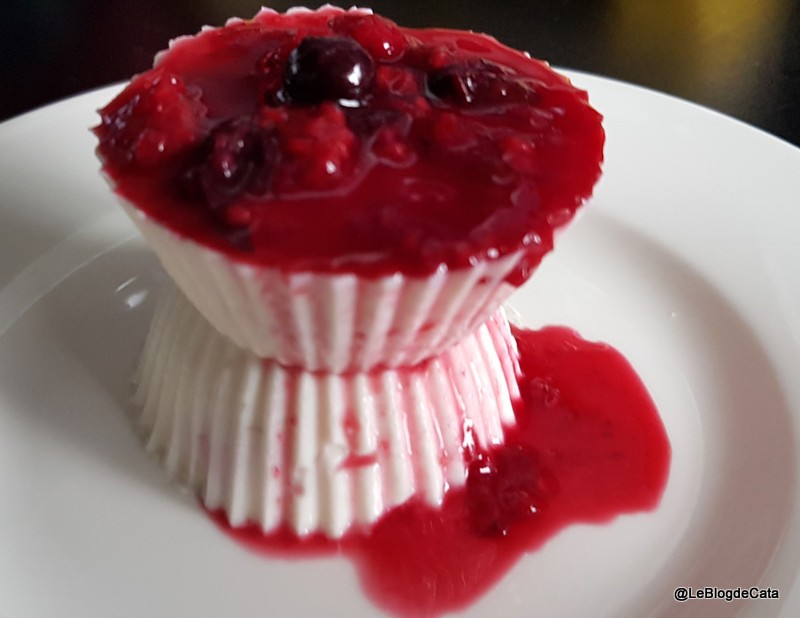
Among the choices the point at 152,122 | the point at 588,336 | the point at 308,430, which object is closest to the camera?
the point at 152,122

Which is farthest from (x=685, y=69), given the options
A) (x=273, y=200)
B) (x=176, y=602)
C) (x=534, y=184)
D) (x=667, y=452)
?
(x=176, y=602)

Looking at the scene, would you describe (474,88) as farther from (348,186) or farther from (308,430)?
(308,430)

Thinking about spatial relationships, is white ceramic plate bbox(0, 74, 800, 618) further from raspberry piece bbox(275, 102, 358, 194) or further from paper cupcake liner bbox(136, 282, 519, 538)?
raspberry piece bbox(275, 102, 358, 194)

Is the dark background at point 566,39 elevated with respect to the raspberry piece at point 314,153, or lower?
lower

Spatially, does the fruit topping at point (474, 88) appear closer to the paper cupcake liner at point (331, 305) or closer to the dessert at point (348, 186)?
the dessert at point (348, 186)

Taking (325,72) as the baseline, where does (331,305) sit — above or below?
below

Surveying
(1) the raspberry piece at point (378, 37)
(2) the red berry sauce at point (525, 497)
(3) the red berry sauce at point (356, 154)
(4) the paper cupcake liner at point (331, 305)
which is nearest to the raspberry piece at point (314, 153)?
(3) the red berry sauce at point (356, 154)

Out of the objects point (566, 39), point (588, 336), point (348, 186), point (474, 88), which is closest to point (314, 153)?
point (348, 186)
